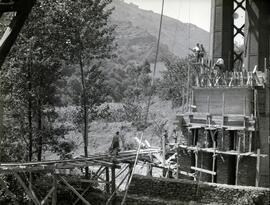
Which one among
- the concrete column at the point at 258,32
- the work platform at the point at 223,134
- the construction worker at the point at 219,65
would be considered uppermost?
the concrete column at the point at 258,32

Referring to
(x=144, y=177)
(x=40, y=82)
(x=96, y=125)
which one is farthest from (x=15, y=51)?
(x=96, y=125)

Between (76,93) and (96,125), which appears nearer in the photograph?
(76,93)

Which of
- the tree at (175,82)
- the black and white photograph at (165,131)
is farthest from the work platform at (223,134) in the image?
the tree at (175,82)

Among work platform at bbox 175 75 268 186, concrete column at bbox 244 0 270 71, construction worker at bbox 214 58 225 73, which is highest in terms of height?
concrete column at bbox 244 0 270 71

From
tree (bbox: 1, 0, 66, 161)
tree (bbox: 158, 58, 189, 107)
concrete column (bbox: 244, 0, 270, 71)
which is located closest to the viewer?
tree (bbox: 1, 0, 66, 161)

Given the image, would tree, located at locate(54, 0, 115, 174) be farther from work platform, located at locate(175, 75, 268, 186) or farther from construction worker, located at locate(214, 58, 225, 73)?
construction worker, located at locate(214, 58, 225, 73)

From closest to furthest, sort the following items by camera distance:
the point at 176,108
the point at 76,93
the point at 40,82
→ the point at 40,82, the point at 76,93, the point at 176,108

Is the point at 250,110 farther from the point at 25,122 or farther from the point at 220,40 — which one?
the point at 25,122

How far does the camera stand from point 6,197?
20531 mm

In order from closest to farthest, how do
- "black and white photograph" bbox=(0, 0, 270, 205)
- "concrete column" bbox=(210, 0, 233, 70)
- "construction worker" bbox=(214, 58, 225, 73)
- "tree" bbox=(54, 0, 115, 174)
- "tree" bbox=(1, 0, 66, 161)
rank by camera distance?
"black and white photograph" bbox=(0, 0, 270, 205) → "construction worker" bbox=(214, 58, 225, 73) → "tree" bbox=(1, 0, 66, 161) → "concrete column" bbox=(210, 0, 233, 70) → "tree" bbox=(54, 0, 115, 174)

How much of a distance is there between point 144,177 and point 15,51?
33.2ft

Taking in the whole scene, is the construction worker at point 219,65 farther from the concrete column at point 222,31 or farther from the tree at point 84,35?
the tree at point 84,35

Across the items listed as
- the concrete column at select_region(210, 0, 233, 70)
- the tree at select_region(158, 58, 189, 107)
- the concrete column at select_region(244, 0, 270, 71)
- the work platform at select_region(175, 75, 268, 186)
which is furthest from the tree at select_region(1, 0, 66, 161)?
the tree at select_region(158, 58, 189, 107)

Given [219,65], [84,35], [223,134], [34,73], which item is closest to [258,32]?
[219,65]
